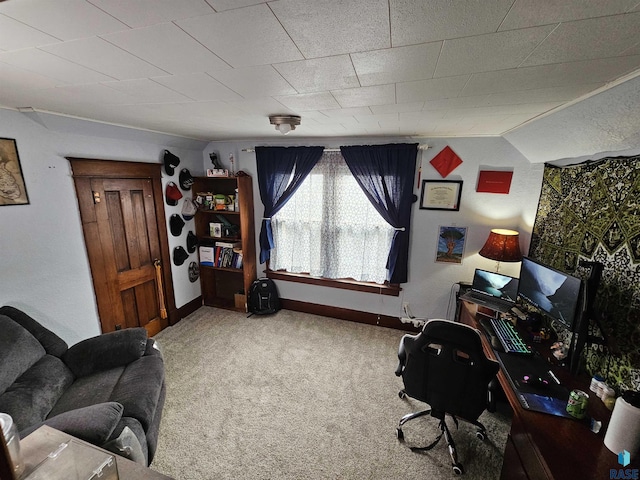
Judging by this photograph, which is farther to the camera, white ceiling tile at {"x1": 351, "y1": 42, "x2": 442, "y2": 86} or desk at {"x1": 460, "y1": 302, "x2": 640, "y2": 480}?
desk at {"x1": 460, "y1": 302, "x2": 640, "y2": 480}

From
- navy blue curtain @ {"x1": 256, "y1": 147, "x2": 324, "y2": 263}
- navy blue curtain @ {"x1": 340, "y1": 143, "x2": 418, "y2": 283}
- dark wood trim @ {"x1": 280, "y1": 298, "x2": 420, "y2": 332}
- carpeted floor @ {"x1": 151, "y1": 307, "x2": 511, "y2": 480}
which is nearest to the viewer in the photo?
carpeted floor @ {"x1": 151, "y1": 307, "x2": 511, "y2": 480}

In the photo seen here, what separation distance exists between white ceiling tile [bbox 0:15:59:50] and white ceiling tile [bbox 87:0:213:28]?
12.5 inches

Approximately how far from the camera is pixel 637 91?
1.12 m

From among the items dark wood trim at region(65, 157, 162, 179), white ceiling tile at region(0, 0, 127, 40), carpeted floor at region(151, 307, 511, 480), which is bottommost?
carpeted floor at region(151, 307, 511, 480)

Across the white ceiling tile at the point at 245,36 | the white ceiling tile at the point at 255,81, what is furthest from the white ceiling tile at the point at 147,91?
the white ceiling tile at the point at 245,36

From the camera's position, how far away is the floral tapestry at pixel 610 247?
1381mm

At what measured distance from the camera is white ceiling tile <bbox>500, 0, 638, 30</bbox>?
0.66 m

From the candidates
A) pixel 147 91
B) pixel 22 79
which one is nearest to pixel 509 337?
pixel 147 91

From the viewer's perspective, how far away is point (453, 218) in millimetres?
2848

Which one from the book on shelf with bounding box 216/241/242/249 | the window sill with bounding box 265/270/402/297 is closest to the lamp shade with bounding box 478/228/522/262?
the window sill with bounding box 265/270/402/297

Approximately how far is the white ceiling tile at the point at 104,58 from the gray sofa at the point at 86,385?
1633mm

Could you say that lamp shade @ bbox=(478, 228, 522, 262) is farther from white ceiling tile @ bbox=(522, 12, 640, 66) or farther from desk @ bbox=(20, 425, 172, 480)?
desk @ bbox=(20, 425, 172, 480)

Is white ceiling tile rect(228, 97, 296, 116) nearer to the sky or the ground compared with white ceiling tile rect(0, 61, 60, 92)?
nearer to the sky

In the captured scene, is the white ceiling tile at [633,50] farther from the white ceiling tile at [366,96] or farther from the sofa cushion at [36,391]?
the sofa cushion at [36,391]
